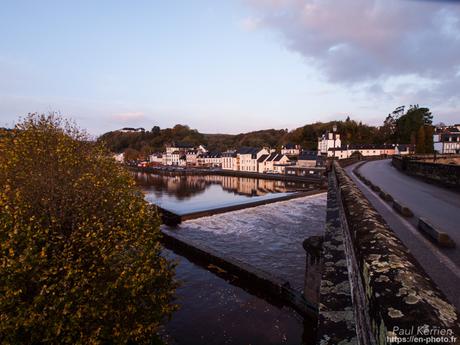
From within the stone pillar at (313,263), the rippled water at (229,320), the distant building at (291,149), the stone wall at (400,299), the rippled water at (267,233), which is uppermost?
the distant building at (291,149)

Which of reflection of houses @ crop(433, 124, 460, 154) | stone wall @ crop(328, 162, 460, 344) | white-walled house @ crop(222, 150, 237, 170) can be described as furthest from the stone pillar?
white-walled house @ crop(222, 150, 237, 170)

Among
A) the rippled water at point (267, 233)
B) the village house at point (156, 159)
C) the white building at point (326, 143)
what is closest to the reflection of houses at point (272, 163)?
the white building at point (326, 143)

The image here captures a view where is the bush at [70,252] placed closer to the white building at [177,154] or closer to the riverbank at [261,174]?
the riverbank at [261,174]

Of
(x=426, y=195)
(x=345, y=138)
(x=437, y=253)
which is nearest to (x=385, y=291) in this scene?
(x=437, y=253)

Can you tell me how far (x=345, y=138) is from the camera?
13462cm

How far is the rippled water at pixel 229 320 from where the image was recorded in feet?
41.8

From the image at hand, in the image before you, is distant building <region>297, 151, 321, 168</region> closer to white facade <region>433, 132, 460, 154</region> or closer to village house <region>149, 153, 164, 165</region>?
white facade <region>433, 132, 460, 154</region>

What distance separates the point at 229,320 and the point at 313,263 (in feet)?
17.4

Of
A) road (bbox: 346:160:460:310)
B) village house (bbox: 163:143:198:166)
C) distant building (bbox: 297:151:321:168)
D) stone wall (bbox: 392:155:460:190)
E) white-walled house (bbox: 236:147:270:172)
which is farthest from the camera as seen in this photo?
village house (bbox: 163:143:198:166)

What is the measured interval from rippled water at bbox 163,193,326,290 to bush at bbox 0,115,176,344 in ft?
34.3

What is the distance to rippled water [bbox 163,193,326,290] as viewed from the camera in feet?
67.7

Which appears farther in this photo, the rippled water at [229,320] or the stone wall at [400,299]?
the rippled water at [229,320]

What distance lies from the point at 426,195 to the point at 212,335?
43.7 ft

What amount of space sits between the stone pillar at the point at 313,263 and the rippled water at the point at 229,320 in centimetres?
162
